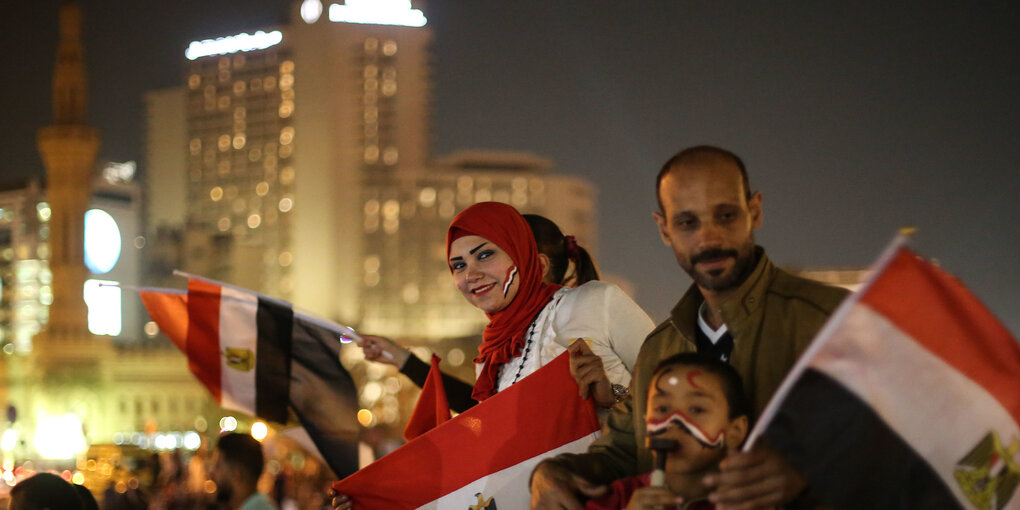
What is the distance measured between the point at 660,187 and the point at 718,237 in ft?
0.69

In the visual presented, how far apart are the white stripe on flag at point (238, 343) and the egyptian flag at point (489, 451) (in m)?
2.58

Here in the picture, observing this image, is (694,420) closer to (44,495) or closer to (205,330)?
(44,495)

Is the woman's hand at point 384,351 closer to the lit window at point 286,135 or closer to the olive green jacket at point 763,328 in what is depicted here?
the olive green jacket at point 763,328

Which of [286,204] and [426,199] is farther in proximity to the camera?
[286,204]

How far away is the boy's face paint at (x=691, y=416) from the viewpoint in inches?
102

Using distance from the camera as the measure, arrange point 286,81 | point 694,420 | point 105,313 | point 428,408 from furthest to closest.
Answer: point 286,81, point 105,313, point 428,408, point 694,420

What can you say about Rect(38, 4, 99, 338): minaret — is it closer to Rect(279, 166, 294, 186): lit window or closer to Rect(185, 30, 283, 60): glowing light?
Rect(279, 166, 294, 186): lit window

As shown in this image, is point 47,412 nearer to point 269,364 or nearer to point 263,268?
point 263,268

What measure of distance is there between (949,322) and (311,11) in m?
104

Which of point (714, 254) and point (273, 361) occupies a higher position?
point (714, 254)

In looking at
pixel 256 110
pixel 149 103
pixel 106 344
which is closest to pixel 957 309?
pixel 106 344

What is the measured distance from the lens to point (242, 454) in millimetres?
5520

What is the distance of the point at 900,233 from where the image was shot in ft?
7.40

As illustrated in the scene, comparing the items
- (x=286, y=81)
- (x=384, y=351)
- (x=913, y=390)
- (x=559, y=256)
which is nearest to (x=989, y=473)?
(x=913, y=390)
